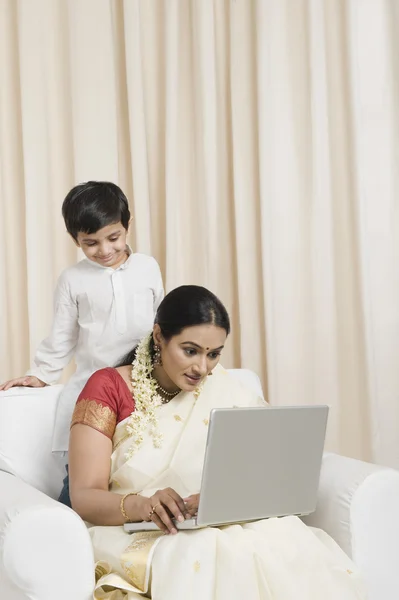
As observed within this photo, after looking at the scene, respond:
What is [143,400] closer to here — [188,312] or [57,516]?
[188,312]

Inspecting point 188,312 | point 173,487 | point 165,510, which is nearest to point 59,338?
point 188,312

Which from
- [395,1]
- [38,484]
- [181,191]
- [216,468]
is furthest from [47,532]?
[395,1]

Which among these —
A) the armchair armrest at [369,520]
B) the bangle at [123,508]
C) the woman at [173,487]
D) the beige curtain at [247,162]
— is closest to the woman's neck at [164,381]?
the woman at [173,487]

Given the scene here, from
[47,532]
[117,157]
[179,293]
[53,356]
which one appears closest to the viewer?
[47,532]

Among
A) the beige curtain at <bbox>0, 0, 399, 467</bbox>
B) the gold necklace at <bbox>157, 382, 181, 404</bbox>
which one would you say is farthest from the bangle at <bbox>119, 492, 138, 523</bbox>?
the beige curtain at <bbox>0, 0, 399, 467</bbox>

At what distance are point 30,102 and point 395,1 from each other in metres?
1.59

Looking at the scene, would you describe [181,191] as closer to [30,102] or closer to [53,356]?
[30,102]

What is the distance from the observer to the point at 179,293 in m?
2.11

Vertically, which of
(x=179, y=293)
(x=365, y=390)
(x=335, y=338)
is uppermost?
(x=179, y=293)

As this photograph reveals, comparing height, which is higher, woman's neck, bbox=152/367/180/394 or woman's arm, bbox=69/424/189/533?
woman's neck, bbox=152/367/180/394

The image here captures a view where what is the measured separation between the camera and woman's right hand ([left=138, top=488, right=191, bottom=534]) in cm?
175

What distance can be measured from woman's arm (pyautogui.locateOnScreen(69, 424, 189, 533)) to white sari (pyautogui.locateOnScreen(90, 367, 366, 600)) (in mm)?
36

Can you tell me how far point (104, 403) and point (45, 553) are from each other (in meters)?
0.50

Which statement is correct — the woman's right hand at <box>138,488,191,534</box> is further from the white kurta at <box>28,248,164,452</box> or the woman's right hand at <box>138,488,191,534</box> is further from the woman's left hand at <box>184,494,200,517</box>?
the white kurta at <box>28,248,164,452</box>
